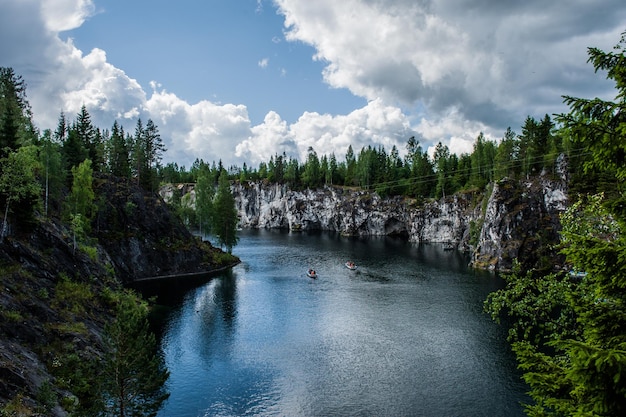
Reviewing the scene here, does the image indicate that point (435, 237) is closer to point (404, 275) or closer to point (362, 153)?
point (362, 153)

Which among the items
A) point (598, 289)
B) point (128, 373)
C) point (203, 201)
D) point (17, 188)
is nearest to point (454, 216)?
point (203, 201)

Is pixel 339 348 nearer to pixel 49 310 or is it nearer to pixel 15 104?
pixel 49 310

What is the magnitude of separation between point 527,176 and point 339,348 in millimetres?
75674

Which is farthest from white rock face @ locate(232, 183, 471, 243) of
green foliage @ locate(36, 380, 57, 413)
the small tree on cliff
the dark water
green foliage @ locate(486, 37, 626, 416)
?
green foliage @ locate(486, 37, 626, 416)

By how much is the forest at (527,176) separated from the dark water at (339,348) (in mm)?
7192

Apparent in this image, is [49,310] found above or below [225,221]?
below

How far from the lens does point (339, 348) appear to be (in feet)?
156

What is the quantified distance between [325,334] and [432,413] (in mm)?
20440

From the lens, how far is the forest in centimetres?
870

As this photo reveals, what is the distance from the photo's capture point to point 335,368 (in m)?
42.1

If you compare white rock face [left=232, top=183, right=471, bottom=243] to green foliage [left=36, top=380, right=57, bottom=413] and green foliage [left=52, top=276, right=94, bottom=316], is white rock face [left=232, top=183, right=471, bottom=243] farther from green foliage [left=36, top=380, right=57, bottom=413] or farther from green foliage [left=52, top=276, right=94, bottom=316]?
green foliage [left=36, top=380, right=57, bottom=413]

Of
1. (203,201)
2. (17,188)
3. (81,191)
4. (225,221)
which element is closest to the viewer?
(17,188)

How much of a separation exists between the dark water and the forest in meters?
7.19

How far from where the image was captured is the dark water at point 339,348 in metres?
35.2
